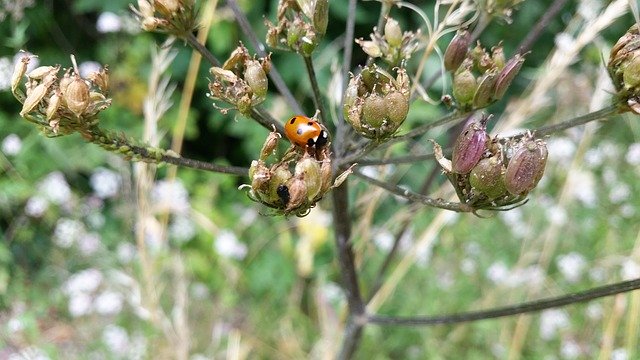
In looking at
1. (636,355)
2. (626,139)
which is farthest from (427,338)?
(626,139)

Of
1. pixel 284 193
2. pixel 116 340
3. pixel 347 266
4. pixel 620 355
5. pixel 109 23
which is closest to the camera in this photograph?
pixel 284 193

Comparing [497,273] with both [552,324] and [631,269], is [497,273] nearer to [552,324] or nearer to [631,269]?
[552,324]

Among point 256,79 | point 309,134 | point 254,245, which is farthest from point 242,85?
point 254,245

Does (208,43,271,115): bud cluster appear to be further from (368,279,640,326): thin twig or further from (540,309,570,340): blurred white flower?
(540,309,570,340): blurred white flower

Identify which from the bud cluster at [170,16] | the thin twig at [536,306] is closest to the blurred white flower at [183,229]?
the thin twig at [536,306]

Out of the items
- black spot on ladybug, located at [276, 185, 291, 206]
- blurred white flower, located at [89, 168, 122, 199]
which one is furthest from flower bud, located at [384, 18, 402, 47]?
blurred white flower, located at [89, 168, 122, 199]

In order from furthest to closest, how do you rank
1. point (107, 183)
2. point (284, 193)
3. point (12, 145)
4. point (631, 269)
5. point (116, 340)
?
point (107, 183) < point (12, 145) < point (116, 340) < point (631, 269) < point (284, 193)
